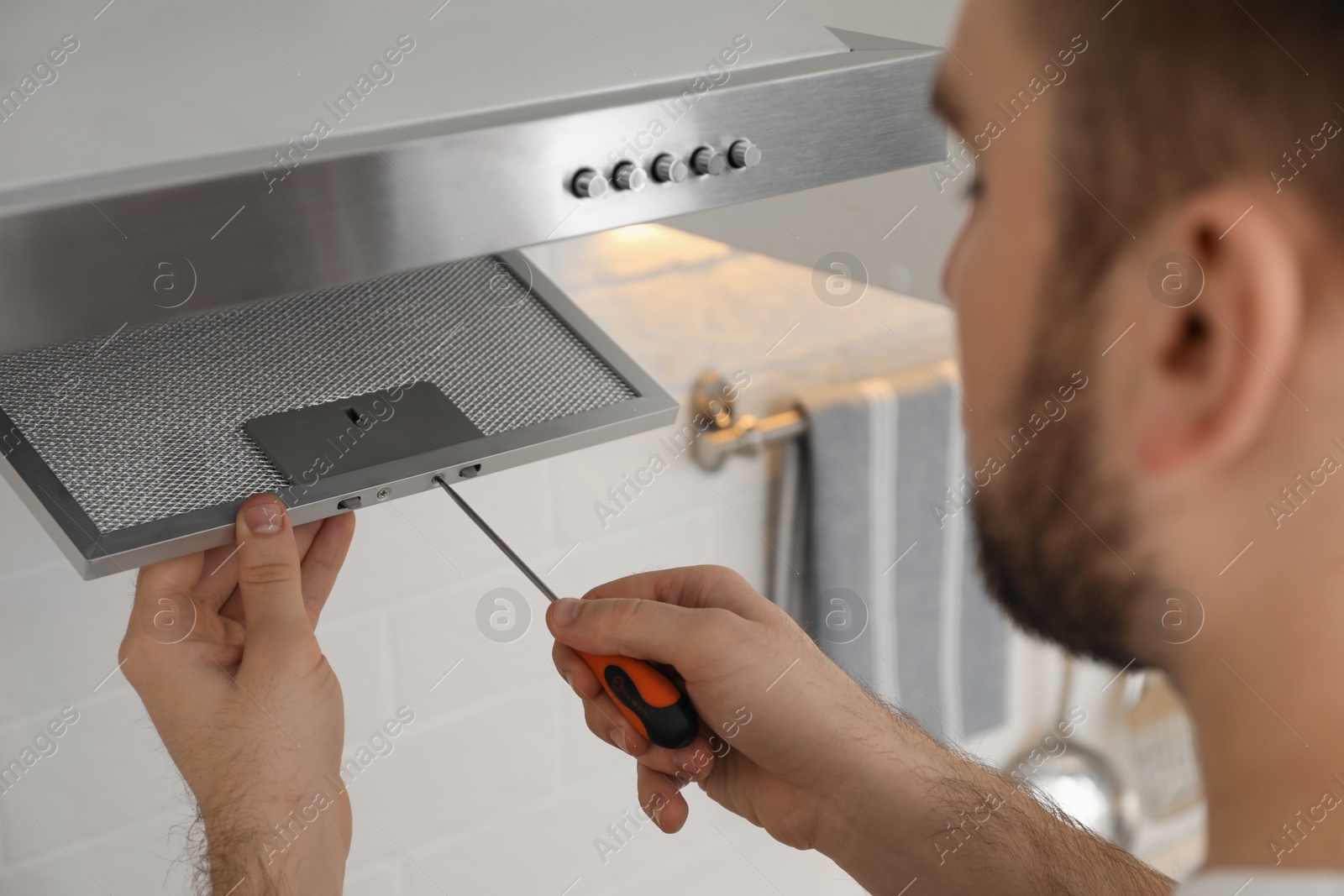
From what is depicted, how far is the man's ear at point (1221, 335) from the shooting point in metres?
0.30

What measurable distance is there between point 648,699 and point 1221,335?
395mm

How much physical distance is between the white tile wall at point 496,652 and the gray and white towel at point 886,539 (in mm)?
43

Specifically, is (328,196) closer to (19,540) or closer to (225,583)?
(225,583)

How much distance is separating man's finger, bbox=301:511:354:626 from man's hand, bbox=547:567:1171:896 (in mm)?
174

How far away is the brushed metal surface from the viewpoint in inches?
15.8

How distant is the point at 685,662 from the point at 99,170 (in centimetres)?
42

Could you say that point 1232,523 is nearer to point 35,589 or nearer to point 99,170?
point 99,170

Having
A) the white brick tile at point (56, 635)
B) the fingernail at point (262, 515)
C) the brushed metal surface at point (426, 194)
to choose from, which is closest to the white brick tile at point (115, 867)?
the white brick tile at point (56, 635)

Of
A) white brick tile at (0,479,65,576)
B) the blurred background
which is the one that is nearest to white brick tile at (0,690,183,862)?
the blurred background

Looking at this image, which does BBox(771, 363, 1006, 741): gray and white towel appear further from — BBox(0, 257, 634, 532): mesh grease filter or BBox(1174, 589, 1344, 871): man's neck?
BBox(1174, 589, 1344, 871): man's neck

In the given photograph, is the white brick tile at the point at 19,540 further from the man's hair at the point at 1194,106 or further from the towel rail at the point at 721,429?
the man's hair at the point at 1194,106

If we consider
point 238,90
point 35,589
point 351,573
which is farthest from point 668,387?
point 238,90

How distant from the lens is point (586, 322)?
69 cm

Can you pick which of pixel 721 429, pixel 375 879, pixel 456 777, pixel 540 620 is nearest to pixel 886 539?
pixel 721 429
